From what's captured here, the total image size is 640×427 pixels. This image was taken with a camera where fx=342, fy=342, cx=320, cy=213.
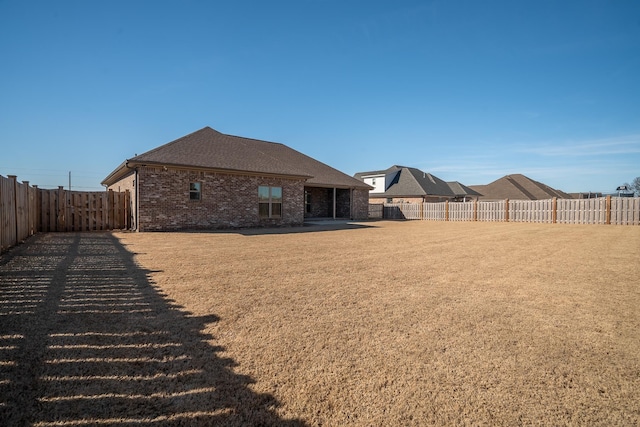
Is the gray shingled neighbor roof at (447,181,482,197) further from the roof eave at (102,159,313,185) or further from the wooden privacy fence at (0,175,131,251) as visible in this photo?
the wooden privacy fence at (0,175,131,251)

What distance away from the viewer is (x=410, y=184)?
3703 cm

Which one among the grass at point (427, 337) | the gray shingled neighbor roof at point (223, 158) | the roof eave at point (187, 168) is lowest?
the grass at point (427, 337)

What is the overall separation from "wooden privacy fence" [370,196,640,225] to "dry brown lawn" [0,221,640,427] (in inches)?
727

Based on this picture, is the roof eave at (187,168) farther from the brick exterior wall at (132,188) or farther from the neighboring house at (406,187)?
the neighboring house at (406,187)

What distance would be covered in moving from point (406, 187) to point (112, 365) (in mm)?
36004

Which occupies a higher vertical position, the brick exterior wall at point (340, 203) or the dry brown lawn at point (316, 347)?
the brick exterior wall at point (340, 203)

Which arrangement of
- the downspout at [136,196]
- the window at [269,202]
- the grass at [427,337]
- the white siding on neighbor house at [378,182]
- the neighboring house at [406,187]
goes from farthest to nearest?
the white siding on neighbor house at [378,182] < the neighboring house at [406,187] < the window at [269,202] < the downspout at [136,196] < the grass at [427,337]

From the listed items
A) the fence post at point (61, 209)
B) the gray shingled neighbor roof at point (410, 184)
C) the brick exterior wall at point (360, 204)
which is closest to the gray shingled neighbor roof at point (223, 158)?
the brick exterior wall at point (360, 204)

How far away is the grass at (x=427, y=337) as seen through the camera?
95.5 inches

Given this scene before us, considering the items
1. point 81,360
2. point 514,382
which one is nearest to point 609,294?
point 514,382

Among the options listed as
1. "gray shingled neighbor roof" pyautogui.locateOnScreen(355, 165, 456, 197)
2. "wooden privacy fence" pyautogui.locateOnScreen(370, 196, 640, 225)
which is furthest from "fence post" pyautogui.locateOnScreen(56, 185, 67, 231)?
"gray shingled neighbor roof" pyautogui.locateOnScreen(355, 165, 456, 197)

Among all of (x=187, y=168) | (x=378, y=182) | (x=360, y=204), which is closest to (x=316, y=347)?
(x=187, y=168)

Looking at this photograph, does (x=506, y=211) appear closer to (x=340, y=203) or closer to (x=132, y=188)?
(x=340, y=203)

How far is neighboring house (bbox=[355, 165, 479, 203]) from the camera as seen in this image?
3559 cm
